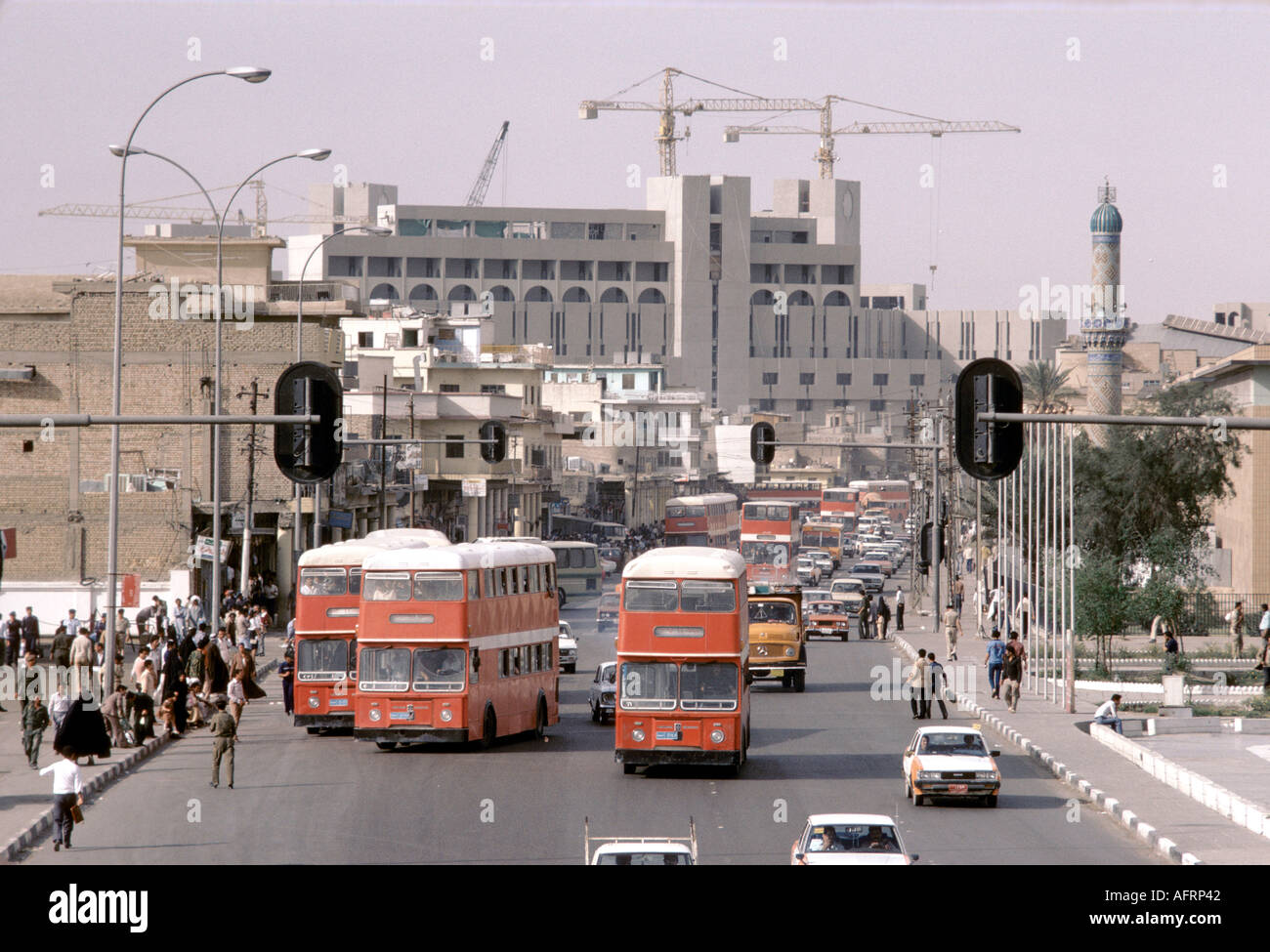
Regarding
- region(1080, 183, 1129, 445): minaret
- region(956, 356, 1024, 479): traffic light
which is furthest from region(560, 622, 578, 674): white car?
region(1080, 183, 1129, 445): minaret

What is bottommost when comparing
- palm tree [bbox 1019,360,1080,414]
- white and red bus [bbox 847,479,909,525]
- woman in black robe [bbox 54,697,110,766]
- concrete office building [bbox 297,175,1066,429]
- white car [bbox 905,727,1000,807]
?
white car [bbox 905,727,1000,807]

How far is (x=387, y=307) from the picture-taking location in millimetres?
112188

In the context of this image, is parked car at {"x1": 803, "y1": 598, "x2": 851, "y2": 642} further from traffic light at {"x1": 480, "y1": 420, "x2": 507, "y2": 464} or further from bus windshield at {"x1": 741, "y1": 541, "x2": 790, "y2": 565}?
traffic light at {"x1": 480, "y1": 420, "x2": 507, "y2": 464}

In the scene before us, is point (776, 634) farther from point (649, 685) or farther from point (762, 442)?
point (649, 685)

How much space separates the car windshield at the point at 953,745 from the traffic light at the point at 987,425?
340 inches

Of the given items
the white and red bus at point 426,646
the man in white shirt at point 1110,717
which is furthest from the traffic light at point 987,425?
the man in white shirt at point 1110,717

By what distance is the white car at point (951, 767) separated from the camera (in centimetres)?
2217

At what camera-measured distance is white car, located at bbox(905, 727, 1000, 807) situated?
72.7ft

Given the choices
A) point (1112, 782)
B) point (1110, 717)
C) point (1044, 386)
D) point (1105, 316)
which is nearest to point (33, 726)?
point (1112, 782)

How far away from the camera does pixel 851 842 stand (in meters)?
16.0

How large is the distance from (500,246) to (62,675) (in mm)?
141357

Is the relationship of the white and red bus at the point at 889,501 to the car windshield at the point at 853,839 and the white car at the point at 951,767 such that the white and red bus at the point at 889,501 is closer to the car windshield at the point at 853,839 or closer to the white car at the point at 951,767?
the white car at the point at 951,767
